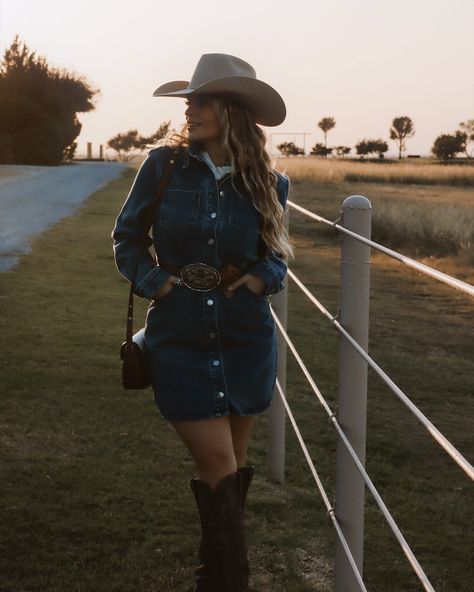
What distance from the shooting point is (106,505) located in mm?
4129

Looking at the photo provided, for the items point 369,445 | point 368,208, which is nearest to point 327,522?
point 369,445

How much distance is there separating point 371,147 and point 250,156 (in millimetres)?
104453

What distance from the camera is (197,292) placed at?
9.76 feet

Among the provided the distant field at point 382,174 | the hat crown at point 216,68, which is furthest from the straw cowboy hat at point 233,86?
the distant field at point 382,174

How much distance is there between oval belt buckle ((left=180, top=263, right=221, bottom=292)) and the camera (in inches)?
116

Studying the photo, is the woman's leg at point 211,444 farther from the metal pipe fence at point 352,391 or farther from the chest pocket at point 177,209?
the chest pocket at point 177,209

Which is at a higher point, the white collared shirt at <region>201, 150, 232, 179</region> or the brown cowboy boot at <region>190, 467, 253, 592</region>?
the white collared shirt at <region>201, 150, 232, 179</region>

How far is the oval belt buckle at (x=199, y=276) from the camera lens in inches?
116

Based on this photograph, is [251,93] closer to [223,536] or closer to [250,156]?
[250,156]

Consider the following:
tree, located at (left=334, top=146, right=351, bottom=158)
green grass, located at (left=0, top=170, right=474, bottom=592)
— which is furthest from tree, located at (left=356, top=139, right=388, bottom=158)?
green grass, located at (left=0, top=170, right=474, bottom=592)

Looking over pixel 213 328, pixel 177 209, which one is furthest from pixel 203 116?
pixel 213 328

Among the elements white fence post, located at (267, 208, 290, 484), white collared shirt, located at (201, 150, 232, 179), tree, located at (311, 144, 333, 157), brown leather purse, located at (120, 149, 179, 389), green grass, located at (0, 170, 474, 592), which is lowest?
green grass, located at (0, 170, 474, 592)

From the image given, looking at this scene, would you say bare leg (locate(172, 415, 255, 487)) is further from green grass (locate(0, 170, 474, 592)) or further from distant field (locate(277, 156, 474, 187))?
distant field (locate(277, 156, 474, 187))

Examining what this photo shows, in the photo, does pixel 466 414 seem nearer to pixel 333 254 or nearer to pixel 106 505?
pixel 106 505
